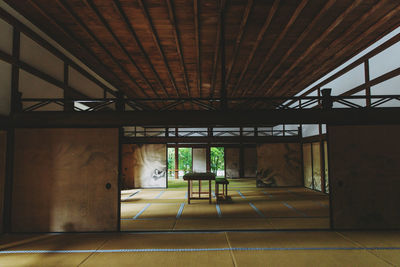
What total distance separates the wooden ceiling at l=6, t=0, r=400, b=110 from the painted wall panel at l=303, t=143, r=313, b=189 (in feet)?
13.0

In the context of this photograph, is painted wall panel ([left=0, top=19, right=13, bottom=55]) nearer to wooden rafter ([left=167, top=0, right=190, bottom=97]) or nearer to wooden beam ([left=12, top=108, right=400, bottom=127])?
wooden beam ([left=12, top=108, right=400, bottom=127])

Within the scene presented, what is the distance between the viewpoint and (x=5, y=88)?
4.70m

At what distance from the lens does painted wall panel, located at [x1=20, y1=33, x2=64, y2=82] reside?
5.12 meters

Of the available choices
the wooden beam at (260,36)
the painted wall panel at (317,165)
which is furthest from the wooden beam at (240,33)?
the painted wall panel at (317,165)

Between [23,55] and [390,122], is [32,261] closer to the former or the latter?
[23,55]

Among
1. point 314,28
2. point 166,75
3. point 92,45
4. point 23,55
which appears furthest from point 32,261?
point 314,28

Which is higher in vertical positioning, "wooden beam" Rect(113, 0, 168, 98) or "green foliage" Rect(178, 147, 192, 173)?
"wooden beam" Rect(113, 0, 168, 98)

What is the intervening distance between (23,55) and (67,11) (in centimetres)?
144

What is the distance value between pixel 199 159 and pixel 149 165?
16.6ft

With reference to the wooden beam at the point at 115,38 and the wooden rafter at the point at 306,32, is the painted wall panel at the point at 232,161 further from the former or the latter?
the wooden beam at the point at 115,38

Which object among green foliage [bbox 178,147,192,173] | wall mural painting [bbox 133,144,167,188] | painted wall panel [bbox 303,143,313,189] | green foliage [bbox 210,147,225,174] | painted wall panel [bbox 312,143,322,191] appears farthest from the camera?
green foliage [bbox 178,147,192,173]

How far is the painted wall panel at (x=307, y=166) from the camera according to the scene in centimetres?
1082

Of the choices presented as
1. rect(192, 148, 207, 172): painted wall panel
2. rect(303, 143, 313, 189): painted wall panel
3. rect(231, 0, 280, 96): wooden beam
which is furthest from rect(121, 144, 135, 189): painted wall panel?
rect(303, 143, 313, 189): painted wall panel

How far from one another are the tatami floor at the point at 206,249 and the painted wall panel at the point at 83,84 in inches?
162
